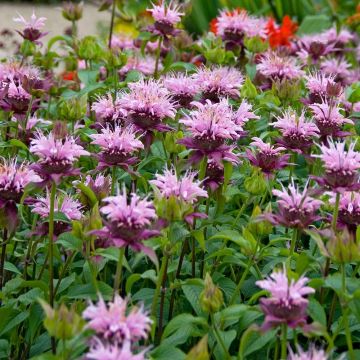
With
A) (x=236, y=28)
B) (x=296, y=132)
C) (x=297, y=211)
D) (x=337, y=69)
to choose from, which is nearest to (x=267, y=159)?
(x=296, y=132)

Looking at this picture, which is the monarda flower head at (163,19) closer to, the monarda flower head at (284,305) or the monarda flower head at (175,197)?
the monarda flower head at (175,197)

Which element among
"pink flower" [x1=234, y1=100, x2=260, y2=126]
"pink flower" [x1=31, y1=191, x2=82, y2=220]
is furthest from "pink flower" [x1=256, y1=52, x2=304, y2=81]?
"pink flower" [x1=31, y1=191, x2=82, y2=220]

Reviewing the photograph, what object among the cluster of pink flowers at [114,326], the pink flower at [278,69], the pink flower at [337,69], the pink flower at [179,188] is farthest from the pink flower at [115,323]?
the pink flower at [337,69]

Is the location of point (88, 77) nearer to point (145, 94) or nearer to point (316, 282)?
point (145, 94)

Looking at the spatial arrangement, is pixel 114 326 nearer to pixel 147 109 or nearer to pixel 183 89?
pixel 147 109

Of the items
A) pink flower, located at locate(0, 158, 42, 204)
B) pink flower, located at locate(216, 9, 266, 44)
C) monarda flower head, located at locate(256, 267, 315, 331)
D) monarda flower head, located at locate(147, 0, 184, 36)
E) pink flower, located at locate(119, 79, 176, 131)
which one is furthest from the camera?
pink flower, located at locate(216, 9, 266, 44)

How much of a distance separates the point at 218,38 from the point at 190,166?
3.14ft

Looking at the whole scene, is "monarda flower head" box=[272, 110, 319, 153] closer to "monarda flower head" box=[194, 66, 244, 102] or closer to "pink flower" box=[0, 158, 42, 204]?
"monarda flower head" box=[194, 66, 244, 102]

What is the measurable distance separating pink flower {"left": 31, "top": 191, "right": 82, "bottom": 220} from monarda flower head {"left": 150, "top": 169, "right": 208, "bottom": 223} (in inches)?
8.2

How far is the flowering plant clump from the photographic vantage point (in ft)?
3.90

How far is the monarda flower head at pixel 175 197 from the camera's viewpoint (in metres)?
1.25

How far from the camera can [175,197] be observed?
49.5 inches

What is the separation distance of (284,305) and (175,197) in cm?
25

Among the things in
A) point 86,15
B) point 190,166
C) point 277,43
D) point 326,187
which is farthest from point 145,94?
point 86,15
